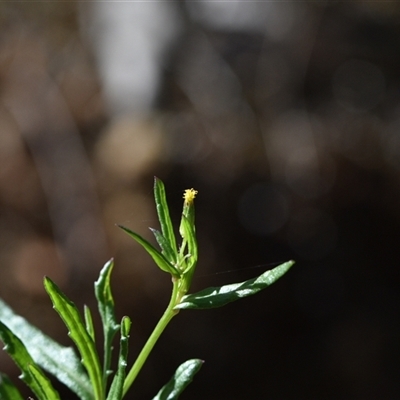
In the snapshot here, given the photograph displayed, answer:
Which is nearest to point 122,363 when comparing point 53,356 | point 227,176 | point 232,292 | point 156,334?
point 156,334

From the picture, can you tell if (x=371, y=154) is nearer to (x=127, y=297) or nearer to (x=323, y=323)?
(x=323, y=323)

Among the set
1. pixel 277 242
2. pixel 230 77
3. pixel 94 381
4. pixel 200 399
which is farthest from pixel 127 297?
pixel 94 381

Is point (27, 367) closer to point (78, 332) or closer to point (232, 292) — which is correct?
point (78, 332)

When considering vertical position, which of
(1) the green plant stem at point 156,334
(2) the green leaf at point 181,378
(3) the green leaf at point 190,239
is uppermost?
(3) the green leaf at point 190,239

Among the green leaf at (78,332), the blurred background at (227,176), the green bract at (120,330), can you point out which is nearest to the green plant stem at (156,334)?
the green bract at (120,330)

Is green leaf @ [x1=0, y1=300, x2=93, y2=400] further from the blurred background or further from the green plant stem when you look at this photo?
the blurred background

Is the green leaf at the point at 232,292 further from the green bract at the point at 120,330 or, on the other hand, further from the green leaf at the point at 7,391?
the green leaf at the point at 7,391
